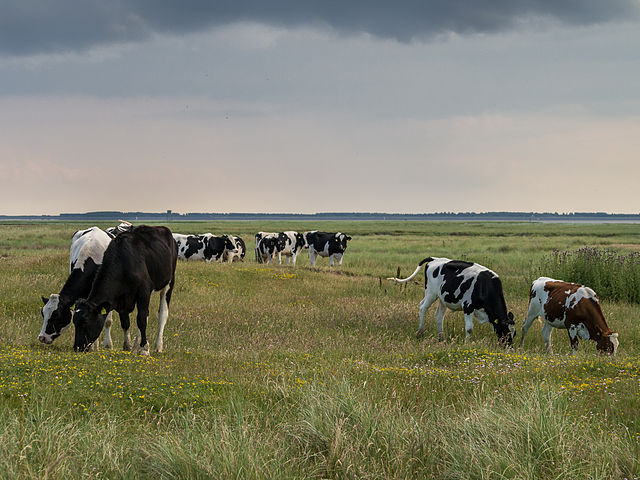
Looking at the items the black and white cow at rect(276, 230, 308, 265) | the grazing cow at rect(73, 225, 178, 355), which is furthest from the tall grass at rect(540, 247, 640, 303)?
the black and white cow at rect(276, 230, 308, 265)

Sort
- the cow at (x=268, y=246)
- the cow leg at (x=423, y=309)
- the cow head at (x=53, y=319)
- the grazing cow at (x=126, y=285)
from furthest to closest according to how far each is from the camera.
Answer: the cow at (x=268, y=246) < the cow leg at (x=423, y=309) < the cow head at (x=53, y=319) < the grazing cow at (x=126, y=285)

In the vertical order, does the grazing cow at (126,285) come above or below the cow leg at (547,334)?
above

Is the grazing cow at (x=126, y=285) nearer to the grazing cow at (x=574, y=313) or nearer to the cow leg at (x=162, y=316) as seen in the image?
the cow leg at (x=162, y=316)

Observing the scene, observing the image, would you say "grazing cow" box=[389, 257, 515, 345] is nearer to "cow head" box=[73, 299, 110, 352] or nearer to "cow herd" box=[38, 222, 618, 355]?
"cow herd" box=[38, 222, 618, 355]

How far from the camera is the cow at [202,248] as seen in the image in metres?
35.4

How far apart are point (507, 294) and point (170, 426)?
1921 centimetres

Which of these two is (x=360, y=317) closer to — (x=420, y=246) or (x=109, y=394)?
(x=109, y=394)

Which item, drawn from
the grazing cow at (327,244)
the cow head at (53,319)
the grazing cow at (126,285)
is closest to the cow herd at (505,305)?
the grazing cow at (126,285)

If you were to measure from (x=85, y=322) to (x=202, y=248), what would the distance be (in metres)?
25.3

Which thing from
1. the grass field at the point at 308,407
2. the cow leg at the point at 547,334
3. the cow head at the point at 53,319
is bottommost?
the cow leg at the point at 547,334

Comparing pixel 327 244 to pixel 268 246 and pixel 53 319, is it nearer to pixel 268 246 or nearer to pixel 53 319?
pixel 268 246

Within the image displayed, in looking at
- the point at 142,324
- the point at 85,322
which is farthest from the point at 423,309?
the point at 85,322

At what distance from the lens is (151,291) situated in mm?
11781

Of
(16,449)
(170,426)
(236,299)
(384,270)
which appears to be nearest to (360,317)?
(236,299)
